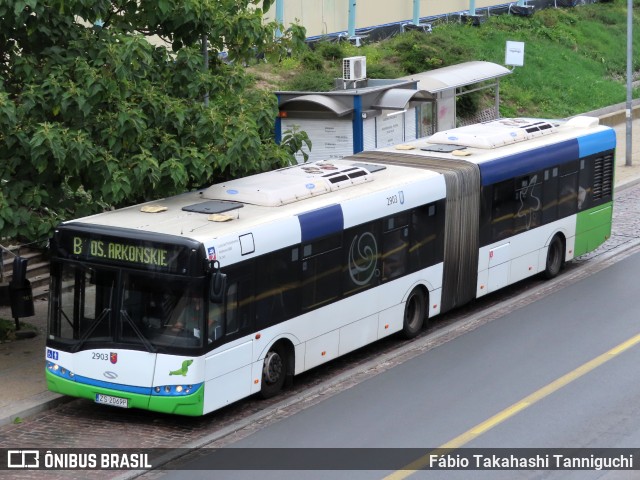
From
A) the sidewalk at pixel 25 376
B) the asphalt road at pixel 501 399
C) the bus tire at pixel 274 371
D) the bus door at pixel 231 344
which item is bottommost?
the asphalt road at pixel 501 399

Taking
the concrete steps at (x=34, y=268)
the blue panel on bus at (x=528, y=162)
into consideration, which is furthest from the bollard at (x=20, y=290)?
the blue panel on bus at (x=528, y=162)

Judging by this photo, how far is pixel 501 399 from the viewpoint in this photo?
15.7 m

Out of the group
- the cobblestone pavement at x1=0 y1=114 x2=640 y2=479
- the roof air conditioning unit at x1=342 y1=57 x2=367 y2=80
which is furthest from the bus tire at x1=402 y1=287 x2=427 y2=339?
the roof air conditioning unit at x1=342 y1=57 x2=367 y2=80

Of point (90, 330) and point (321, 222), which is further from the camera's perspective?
point (321, 222)

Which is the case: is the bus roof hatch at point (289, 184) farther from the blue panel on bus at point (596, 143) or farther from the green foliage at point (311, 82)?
the green foliage at point (311, 82)

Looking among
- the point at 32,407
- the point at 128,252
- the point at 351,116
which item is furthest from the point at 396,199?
the point at 351,116

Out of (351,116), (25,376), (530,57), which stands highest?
(351,116)

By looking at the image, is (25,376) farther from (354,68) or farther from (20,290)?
(354,68)

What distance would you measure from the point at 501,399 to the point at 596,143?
8.64 m

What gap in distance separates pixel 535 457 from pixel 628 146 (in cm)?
2096

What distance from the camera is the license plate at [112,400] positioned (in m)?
14.5

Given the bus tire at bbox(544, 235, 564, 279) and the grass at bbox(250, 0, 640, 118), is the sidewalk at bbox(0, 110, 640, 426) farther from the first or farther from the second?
the grass at bbox(250, 0, 640, 118)

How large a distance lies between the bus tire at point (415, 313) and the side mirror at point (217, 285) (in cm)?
506

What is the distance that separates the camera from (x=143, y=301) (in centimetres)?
1449
